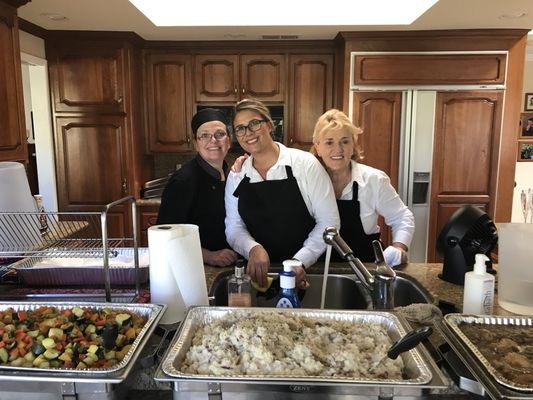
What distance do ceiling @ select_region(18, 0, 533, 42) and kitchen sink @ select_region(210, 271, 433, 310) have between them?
6.24 ft

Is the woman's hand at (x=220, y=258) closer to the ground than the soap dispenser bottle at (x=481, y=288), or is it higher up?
closer to the ground

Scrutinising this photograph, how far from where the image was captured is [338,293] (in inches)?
67.2

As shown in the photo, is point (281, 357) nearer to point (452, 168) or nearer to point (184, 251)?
point (184, 251)

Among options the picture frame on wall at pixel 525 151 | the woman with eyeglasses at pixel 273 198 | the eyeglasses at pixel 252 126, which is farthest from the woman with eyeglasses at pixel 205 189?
the picture frame on wall at pixel 525 151

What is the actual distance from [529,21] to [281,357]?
3.23 metres

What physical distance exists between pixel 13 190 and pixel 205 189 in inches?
29.5

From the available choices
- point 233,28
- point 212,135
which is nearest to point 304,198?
point 212,135

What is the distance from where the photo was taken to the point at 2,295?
140 cm

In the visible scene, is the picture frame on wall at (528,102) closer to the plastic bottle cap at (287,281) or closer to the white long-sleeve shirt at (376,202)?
the white long-sleeve shirt at (376,202)

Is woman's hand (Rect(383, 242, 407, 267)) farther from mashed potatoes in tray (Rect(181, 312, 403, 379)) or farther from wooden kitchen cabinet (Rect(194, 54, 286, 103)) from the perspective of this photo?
wooden kitchen cabinet (Rect(194, 54, 286, 103))

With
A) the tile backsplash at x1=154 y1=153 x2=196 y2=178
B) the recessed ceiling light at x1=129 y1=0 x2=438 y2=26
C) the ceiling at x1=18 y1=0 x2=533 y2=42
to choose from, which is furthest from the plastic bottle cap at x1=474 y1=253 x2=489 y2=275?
the tile backsplash at x1=154 y1=153 x2=196 y2=178

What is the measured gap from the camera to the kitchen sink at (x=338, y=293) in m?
1.54

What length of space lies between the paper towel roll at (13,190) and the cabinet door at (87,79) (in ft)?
6.26

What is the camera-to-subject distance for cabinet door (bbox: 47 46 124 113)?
3.50m
